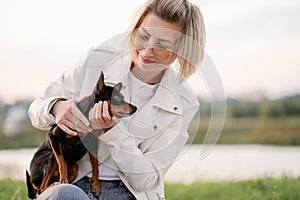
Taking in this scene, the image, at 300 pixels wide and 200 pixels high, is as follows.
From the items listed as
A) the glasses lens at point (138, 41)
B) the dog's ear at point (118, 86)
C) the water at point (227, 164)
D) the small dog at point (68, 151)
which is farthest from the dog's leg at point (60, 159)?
the water at point (227, 164)

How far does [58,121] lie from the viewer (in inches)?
63.6

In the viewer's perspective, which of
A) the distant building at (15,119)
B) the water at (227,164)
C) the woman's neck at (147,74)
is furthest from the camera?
the distant building at (15,119)

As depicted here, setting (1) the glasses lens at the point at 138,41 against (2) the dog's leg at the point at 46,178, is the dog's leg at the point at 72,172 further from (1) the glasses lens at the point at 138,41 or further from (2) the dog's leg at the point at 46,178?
(1) the glasses lens at the point at 138,41

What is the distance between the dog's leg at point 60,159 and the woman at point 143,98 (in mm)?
54

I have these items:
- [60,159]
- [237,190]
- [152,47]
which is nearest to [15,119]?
[237,190]

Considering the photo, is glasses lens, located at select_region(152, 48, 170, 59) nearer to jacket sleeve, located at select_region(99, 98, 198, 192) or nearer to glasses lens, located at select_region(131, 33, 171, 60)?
glasses lens, located at select_region(131, 33, 171, 60)

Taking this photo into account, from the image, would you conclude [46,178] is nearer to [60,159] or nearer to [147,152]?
[60,159]

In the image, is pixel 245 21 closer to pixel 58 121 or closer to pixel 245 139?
pixel 245 139

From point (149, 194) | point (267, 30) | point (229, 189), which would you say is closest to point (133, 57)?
point (149, 194)

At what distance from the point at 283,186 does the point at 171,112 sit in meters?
1.40

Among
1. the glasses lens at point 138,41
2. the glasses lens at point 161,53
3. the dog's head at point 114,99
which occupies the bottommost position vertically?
the dog's head at point 114,99

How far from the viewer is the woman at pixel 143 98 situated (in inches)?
65.2

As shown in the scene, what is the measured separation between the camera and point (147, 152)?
179cm

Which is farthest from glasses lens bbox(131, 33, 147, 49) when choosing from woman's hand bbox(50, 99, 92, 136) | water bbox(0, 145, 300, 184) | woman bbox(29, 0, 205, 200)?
water bbox(0, 145, 300, 184)
